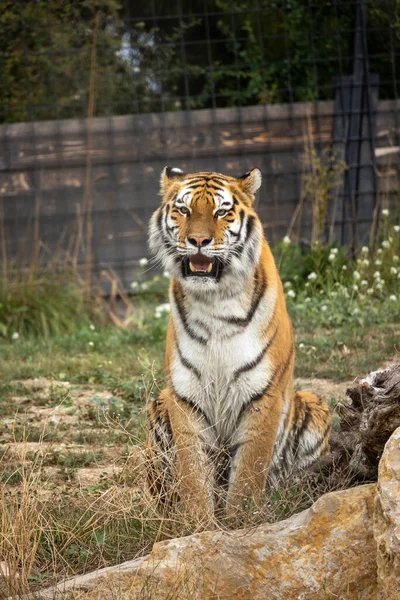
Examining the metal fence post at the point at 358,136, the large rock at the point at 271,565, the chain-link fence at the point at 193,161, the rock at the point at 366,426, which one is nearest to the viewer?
the large rock at the point at 271,565

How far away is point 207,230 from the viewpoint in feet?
13.2

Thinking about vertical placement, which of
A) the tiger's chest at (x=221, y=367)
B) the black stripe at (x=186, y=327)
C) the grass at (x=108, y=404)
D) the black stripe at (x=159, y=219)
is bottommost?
the grass at (x=108, y=404)

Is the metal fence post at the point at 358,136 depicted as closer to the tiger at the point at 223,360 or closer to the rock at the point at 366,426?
the tiger at the point at 223,360

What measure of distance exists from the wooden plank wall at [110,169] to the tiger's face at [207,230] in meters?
4.91

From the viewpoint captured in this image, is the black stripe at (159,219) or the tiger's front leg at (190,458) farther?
the black stripe at (159,219)

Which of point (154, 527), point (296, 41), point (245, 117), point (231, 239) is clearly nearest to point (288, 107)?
point (245, 117)

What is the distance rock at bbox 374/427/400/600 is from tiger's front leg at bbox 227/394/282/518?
990 millimetres

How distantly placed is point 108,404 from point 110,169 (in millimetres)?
4106

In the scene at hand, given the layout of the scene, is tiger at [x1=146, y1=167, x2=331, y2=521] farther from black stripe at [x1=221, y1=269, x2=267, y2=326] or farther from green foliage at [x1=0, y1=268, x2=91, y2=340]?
green foliage at [x1=0, y1=268, x2=91, y2=340]

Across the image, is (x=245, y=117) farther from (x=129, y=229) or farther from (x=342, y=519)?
(x=342, y=519)

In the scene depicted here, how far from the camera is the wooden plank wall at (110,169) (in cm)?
922

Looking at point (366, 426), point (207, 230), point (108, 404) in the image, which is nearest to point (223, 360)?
point (207, 230)

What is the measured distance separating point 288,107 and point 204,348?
591 cm

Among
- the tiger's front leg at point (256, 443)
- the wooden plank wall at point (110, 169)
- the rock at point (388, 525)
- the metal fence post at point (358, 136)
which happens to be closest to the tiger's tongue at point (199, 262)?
the tiger's front leg at point (256, 443)
